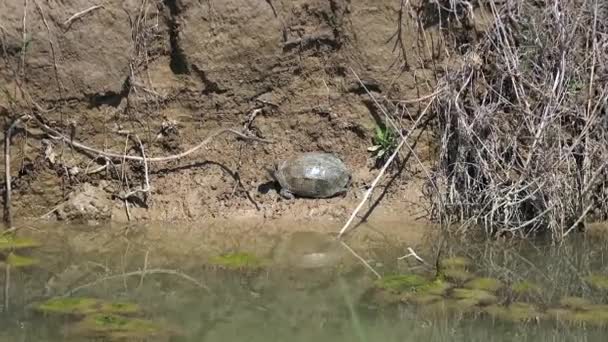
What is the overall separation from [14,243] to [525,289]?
9.46 feet

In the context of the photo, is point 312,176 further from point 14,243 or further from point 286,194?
point 14,243

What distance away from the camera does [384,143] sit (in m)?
6.66

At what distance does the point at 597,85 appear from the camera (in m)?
6.52

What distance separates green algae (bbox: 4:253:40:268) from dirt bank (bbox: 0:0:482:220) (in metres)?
0.73

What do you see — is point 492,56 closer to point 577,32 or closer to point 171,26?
point 577,32

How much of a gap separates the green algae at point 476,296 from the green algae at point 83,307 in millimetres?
1641

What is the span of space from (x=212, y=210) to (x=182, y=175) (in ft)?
1.06

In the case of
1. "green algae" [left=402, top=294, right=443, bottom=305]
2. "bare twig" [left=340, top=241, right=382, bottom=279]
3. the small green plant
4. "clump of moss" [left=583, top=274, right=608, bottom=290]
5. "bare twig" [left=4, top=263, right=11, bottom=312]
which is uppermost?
the small green plant

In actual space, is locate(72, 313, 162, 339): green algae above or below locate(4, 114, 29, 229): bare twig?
below

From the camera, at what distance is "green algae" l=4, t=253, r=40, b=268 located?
5.50 metres

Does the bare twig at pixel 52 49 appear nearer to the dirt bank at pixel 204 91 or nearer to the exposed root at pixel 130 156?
the dirt bank at pixel 204 91

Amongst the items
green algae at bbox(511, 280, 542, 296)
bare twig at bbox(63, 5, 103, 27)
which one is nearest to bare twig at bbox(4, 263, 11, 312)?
bare twig at bbox(63, 5, 103, 27)

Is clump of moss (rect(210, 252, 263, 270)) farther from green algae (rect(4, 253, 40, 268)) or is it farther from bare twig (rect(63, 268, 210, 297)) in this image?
green algae (rect(4, 253, 40, 268))

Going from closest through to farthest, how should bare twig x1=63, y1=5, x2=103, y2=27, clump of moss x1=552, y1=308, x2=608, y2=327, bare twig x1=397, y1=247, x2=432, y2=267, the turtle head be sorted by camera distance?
clump of moss x1=552, y1=308, x2=608, y2=327
bare twig x1=397, y1=247, x2=432, y2=267
bare twig x1=63, y1=5, x2=103, y2=27
the turtle head
